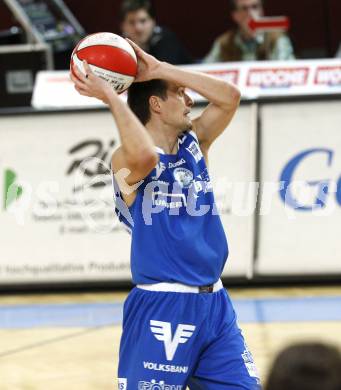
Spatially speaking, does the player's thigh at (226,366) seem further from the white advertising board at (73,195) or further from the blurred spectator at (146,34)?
the blurred spectator at (146,34)

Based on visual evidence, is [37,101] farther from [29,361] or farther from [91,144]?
[29,361]

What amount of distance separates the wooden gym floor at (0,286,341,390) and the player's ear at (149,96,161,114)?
1.95 metres

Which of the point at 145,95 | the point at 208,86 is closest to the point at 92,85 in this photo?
the point at 145,95

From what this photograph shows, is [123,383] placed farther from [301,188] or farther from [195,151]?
[301,188]

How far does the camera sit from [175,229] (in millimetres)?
4090

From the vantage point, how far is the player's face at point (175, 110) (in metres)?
4.32

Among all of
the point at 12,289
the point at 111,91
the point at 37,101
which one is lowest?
the point at 12,289

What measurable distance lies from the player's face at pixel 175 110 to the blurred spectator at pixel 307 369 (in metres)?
2.61

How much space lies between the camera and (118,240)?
8648mm

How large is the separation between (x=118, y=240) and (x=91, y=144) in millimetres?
907

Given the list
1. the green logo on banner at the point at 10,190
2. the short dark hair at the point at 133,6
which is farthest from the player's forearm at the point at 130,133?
the short dark hair at the point at 133,6

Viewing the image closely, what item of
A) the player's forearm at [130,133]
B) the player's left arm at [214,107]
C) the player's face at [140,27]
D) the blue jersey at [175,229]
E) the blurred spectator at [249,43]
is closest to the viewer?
the player's forearm at [130,133]

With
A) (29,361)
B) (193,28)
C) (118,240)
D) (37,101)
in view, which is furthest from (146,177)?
(193,28)

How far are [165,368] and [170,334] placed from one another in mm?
148
